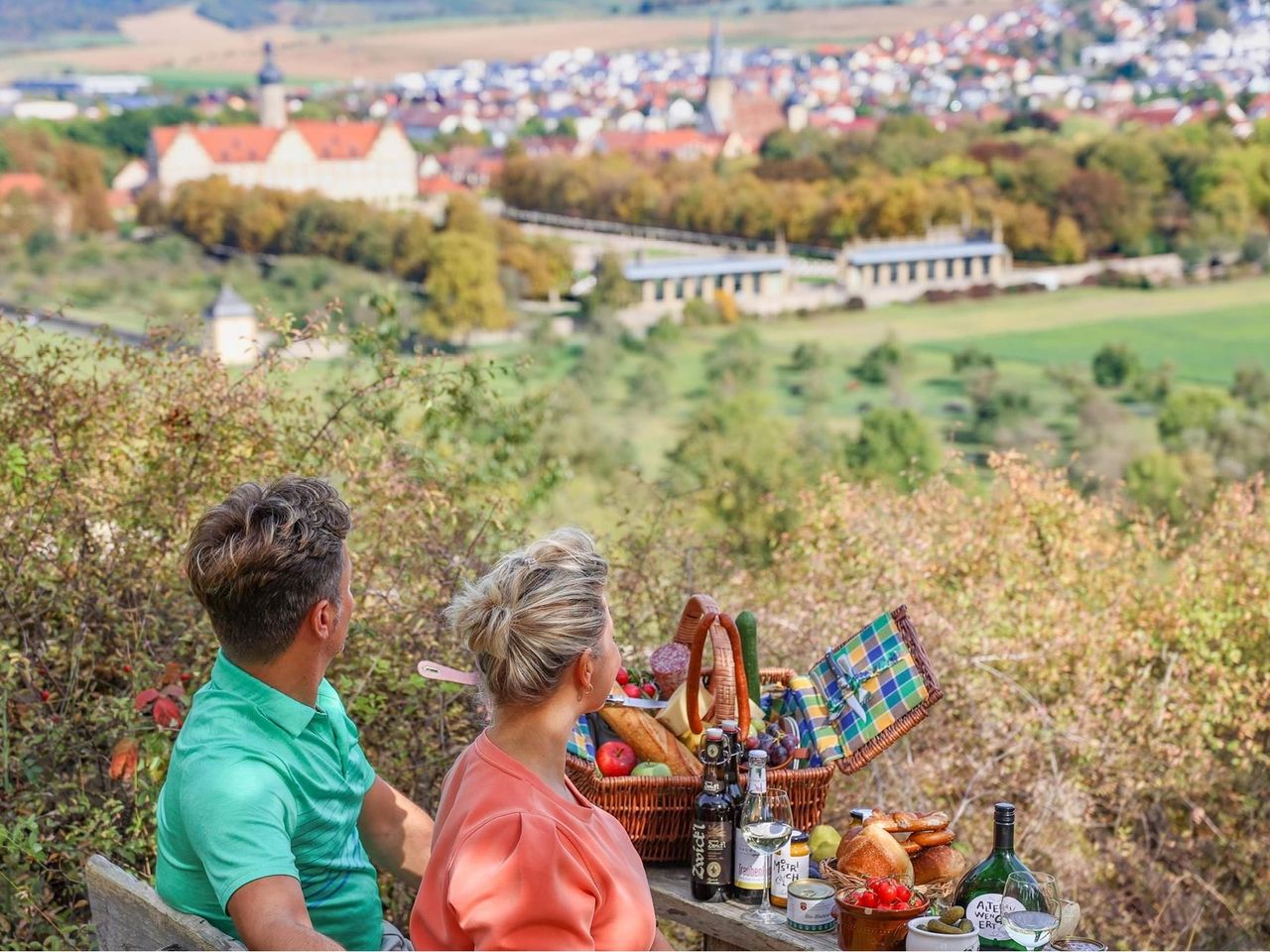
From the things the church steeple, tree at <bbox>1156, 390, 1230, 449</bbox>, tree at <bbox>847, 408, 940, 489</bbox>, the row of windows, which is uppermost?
the church steeple

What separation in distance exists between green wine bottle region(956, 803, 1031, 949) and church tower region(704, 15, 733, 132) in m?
63.3

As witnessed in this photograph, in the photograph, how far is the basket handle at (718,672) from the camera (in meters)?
2.40

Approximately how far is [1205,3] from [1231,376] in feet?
60.4

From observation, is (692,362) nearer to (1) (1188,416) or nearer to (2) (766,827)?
(1) (1188,416)

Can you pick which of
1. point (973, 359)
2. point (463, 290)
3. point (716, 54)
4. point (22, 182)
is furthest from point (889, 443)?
point (716, 54)

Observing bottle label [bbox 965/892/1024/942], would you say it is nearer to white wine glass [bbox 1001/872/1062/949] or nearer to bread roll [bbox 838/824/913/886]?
white wine glass [bbox 1001/872/1062/949]

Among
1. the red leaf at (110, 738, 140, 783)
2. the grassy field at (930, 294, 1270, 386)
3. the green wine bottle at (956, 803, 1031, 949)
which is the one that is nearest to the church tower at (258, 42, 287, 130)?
the grassy field at (930, 294, 1270, 386)

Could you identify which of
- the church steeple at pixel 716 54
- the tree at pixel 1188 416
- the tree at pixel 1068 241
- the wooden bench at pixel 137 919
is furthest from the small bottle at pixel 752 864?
the church steeple at pixel 716 54

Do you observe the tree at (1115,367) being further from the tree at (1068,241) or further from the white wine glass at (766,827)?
the white wine glass at (766,827)

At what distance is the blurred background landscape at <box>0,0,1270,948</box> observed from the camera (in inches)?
147

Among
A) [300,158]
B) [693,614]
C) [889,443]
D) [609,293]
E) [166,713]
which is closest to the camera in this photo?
[693,614]

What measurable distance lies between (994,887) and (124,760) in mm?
1899

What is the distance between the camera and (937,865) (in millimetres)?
2203

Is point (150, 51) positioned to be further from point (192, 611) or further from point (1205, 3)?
point (192, 611)
